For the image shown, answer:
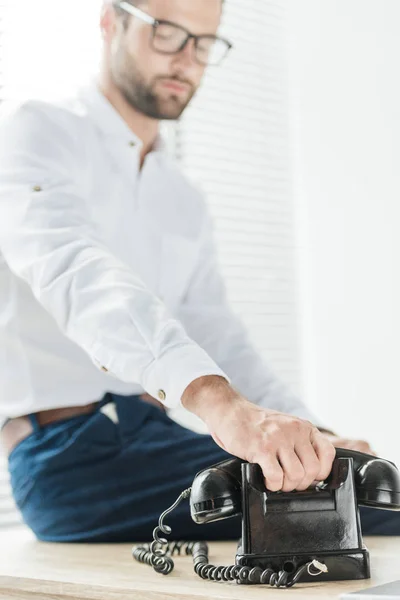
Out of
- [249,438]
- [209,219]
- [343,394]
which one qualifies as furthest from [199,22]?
[343,394]

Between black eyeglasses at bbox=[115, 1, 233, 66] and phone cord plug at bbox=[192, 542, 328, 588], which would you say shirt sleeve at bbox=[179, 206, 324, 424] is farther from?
phone cord plug at bbox=[192, 542, 328, 588]

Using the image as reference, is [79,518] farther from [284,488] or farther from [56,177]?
[284,488]

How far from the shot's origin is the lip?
2119mm

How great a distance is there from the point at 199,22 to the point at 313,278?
1.62 metres

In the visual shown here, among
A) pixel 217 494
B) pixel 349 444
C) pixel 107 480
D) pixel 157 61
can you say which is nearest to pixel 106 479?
pixel 107 480

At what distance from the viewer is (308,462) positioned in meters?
1.11

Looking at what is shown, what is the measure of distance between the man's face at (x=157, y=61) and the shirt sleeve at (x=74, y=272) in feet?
0.86

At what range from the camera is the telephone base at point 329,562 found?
3.62 feet

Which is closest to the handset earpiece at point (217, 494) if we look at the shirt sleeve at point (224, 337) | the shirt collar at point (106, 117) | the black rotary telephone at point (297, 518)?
the black rotary telephone at point (297, 518)

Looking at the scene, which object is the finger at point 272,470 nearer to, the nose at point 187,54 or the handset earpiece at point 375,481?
the handset earpiece at point 375,481

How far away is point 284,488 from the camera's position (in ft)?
3.67

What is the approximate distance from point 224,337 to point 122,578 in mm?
1070

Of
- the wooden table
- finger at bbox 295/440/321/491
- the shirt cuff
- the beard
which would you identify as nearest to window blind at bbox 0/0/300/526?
the beard

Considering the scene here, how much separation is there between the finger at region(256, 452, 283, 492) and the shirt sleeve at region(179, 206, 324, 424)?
0.97 metres
